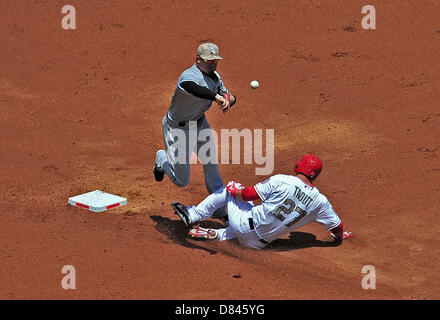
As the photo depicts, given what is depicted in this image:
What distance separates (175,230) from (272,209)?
5.31 ft

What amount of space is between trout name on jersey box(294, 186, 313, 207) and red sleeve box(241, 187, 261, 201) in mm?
506

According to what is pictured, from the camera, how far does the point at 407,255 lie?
9250 mm

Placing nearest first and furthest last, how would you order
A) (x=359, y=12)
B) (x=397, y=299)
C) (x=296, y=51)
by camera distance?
(x=397, y=299), (x=296, y=51), (x=359, y=12)

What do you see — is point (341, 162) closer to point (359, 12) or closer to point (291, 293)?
point (291, 293)

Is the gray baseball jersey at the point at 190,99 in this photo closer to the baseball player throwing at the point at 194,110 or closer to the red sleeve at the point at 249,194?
the baseball player throwing at the point at 194,110

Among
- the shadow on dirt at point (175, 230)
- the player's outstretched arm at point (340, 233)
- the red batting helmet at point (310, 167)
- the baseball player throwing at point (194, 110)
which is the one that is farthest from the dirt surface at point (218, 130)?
the red batting helmet at point (310, 167)

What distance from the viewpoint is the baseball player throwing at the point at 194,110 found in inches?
366

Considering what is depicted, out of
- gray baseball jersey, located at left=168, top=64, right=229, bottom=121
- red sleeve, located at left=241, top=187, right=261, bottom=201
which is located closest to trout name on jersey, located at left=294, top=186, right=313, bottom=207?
red sleeve, located at left=241, top=187, right=261, bottom=201

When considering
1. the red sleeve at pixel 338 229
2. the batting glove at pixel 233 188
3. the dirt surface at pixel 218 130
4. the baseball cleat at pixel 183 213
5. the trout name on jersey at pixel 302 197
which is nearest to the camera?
the dirt surface at pixel 218 130

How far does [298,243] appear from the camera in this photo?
31.6 feet

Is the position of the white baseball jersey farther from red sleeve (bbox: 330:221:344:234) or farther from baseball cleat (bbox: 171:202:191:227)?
baseball cleat (bbox: 171:202:191:227)

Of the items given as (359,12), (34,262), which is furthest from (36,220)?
(359,12)

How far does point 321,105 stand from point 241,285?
644 centimetres

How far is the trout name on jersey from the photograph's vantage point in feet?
29.0
